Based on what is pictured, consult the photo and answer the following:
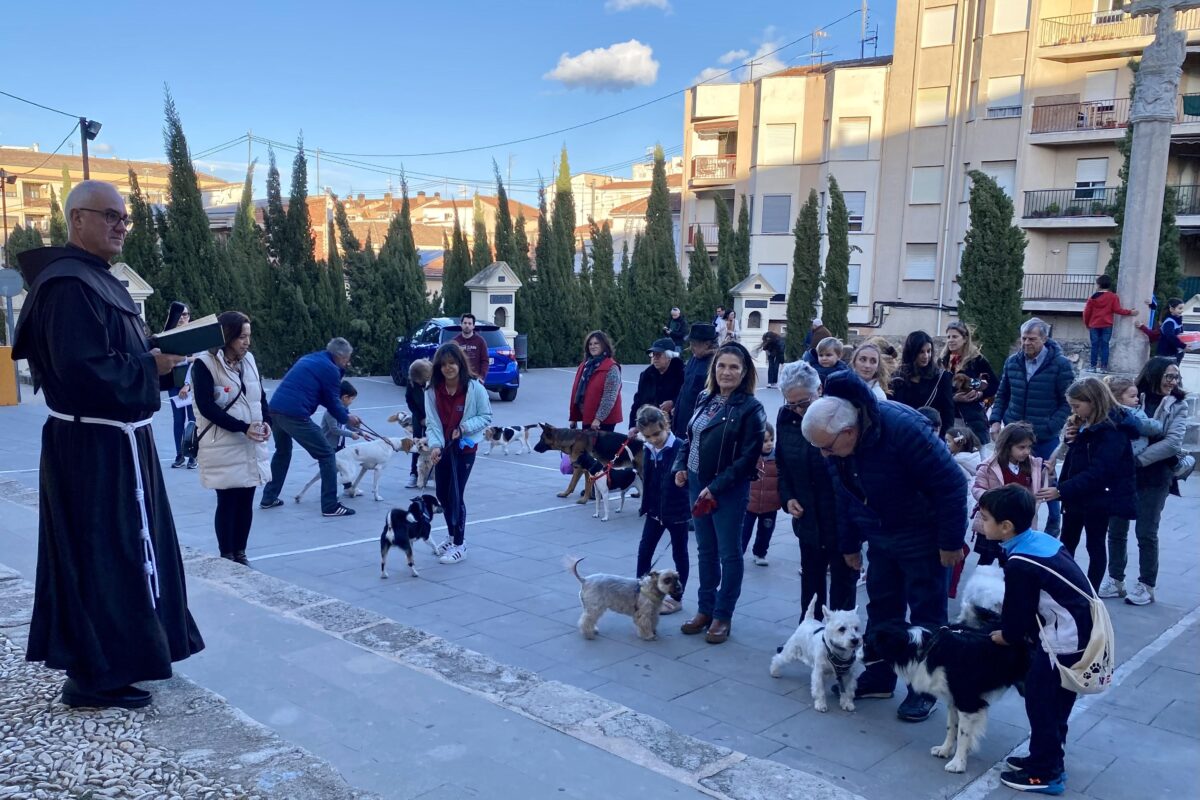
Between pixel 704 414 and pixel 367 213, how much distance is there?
67136mm

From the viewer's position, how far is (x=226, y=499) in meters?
6.52

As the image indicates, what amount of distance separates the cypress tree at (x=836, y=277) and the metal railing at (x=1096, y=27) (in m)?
10.9

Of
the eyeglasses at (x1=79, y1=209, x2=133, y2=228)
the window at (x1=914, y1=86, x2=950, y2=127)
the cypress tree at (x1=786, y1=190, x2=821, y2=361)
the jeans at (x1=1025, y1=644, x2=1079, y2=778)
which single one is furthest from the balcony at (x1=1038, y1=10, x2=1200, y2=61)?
the eyeglasses at (x1=79, y1=209, x2=133, y2=228)

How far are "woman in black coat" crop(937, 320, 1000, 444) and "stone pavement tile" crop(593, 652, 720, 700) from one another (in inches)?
167

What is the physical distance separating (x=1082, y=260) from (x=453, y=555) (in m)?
31.7

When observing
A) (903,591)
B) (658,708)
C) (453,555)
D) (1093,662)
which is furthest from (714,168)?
(1093,662)

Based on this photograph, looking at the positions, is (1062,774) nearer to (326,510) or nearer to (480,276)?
(326,510)

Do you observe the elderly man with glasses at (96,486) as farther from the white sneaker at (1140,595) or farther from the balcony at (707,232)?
the balcony at (707,232)

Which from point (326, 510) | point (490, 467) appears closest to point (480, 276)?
point (490, 467)

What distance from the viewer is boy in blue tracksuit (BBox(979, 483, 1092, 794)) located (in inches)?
146

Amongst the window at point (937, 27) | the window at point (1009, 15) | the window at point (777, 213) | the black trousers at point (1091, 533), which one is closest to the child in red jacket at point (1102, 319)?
the black trousers at point (1091, 533)

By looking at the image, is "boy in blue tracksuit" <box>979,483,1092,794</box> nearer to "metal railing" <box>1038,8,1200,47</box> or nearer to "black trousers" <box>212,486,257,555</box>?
"black trousers" <box>212,486,257,555</box>

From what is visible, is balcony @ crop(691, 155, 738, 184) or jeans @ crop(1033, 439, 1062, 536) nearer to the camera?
jeans @ crop(1033, 439, 1062, 536)

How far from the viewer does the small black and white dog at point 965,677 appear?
3.95 metres
